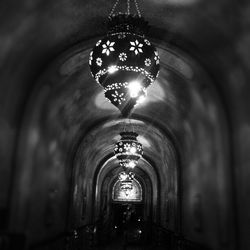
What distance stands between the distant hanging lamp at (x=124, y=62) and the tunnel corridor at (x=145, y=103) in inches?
64.6

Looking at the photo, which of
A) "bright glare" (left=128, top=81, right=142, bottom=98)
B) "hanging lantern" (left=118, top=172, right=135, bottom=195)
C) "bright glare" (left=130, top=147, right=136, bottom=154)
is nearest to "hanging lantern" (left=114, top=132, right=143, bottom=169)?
"bright glare" (left=130, top=147, right=136, bottom=154)

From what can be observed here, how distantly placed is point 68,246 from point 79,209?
2908 mm

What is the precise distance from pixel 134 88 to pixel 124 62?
36 cm

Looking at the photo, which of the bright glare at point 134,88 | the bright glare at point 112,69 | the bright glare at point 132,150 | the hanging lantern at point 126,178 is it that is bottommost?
the bright glare at point 134,88

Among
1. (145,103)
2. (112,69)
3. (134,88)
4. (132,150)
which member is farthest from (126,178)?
(112,69)

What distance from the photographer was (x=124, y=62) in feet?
12.6

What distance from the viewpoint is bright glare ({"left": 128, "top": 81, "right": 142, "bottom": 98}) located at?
13.0 ft

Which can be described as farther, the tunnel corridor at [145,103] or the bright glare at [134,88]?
the tunnel corridor at [145,103]

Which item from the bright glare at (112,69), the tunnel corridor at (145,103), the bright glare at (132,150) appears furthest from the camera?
the bright glare at (132,150)

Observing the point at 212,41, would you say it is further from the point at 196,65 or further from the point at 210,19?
the point at 196,65

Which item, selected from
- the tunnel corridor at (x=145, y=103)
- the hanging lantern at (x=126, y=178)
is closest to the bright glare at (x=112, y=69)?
the tunnel corridor at (x=145, y=103)

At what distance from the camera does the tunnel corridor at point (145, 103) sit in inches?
213

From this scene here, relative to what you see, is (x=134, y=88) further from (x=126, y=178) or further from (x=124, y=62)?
(x=126, y=178)

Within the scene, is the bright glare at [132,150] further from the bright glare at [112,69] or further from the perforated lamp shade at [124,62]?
the bright glare at [112,69]
